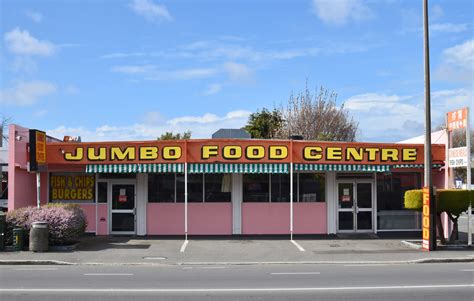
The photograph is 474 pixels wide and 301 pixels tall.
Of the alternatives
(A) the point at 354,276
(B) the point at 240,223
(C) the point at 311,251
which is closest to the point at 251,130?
(B) the point at 240,223

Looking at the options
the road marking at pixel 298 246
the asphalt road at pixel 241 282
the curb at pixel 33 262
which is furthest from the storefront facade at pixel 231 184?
the asphalt road at pixel 241 282

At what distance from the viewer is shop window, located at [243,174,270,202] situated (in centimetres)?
2245

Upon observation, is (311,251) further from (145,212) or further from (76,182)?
(76,182)

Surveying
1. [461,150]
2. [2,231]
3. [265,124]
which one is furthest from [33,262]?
[265,124]

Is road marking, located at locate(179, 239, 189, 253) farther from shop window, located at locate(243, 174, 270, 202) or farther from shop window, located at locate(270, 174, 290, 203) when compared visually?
shop window, located at locate(270, 174, 290, 203)

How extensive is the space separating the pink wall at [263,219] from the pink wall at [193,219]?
69 centimetres

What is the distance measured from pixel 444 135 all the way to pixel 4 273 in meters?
16.9

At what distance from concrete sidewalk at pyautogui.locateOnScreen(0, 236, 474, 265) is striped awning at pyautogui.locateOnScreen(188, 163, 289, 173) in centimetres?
264

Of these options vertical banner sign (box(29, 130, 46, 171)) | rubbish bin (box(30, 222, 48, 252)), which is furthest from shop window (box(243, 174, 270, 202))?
rubbish bin (box(30, 222, 48, 252))

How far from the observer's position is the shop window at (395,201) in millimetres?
23156

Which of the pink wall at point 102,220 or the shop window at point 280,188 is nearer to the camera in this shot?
the pink wall at point 102,220

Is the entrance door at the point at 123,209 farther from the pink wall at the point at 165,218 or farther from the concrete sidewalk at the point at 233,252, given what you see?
the concrete sidewalk at the point at 233,252

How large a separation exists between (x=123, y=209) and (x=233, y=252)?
21.1 feet

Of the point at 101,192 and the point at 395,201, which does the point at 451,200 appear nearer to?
the point at 395,201
